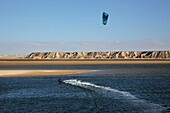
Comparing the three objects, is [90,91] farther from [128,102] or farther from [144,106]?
[144,106]

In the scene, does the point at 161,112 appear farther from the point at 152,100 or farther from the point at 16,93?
the point at 16,93

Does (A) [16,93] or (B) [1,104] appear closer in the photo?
(B) [1,104]

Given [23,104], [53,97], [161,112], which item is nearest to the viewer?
[161,112]

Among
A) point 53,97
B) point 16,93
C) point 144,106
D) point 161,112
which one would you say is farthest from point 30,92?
point 161,112

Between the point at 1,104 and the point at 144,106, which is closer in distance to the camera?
the point at 144,106

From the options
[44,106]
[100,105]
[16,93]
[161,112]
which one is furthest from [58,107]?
[16,93]

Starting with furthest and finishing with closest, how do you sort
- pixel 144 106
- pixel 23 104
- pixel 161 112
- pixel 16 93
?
pixel 16 93 < pixel 23 104 < pixel 144 106 < pixel 161 112

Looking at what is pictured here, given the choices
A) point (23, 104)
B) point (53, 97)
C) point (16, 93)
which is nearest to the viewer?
point (23, 104)

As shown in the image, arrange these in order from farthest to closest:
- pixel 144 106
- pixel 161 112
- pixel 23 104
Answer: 1. pixel 23 104
2. pixel 144 106
3. pixel 161 112
